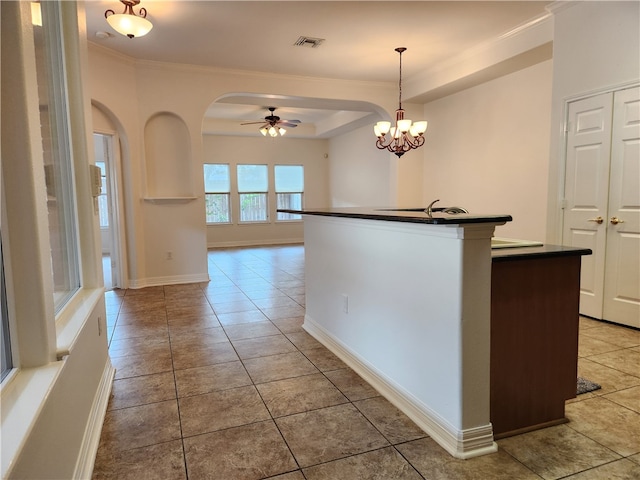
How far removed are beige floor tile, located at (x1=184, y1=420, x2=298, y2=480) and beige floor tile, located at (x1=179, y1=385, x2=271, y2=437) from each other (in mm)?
66

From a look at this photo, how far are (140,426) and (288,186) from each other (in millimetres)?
8696

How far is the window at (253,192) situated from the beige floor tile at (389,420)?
8.18 m

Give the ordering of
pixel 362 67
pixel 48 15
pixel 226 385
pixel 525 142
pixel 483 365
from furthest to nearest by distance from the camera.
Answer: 1. pixel 362 67
2. pixel 525 142
3. pixel 226 385
4. pixel 48 15
5. pixel 483 365

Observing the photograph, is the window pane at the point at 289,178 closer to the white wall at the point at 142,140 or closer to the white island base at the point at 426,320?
the white wall at the point at 142,140

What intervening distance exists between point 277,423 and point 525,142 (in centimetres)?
453

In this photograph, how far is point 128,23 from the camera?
134 inches

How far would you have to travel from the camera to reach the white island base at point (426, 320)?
1747mm

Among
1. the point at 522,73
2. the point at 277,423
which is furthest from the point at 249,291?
the point at 522,73

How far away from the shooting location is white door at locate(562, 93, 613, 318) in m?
3.59

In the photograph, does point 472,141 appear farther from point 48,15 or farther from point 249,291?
point 48,15

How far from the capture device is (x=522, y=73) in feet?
16.3

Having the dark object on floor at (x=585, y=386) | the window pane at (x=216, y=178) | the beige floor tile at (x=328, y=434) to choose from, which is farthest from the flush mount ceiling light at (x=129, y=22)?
the window pane at (x=216, y=178)

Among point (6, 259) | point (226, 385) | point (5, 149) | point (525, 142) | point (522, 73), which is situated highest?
point (522, 73)

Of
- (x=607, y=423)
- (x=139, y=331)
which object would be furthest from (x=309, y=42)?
(x=607, y=423)
